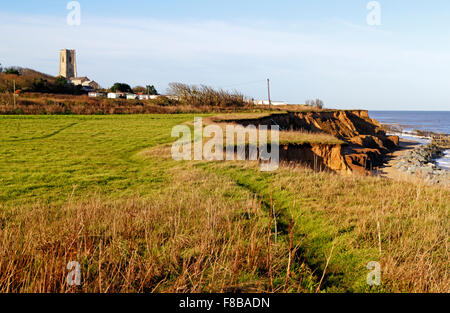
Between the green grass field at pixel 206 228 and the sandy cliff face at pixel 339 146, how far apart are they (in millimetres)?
7429

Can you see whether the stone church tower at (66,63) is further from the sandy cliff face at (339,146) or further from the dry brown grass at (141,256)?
the dry brown grass at (141,256)

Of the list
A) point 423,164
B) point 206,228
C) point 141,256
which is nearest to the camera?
point 141,256

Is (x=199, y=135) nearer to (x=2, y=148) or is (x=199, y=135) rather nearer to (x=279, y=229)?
(x=2, y=148)

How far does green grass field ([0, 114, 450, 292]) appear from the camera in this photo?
12.3 ft

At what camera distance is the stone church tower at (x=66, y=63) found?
147750 millimetres

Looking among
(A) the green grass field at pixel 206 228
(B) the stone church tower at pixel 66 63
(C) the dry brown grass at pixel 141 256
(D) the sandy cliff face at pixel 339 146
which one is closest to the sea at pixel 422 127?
(D) the sandy cliff face at pixel 339 146

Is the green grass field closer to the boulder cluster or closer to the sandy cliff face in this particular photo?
the sandy cliff face

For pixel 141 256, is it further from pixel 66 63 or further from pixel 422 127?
pixel 66 63

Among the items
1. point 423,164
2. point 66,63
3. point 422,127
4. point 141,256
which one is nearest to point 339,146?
point 423,164

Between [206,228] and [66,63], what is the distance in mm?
172809

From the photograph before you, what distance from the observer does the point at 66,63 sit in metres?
Answer: 150

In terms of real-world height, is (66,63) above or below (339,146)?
above

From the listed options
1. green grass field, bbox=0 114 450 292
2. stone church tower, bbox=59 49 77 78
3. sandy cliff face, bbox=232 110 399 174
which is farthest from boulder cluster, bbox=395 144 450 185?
stone church tower, bbox=59 49 77 78
